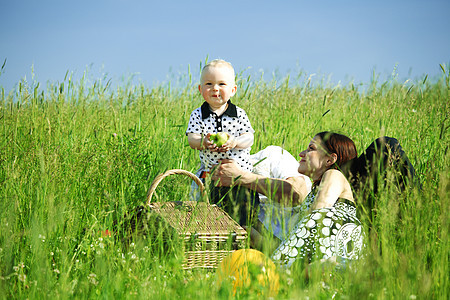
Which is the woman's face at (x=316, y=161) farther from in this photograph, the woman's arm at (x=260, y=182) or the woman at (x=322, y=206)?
the woman's arm at (x=260, y=182)

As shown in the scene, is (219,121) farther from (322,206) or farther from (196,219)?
(322,206)


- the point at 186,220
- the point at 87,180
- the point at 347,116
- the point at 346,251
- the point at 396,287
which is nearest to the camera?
the point at 396,287

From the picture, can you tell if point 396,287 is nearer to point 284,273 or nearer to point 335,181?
point 284,273

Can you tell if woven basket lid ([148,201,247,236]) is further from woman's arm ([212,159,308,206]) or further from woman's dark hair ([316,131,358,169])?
woman's dark hair ([316,131,358,169])

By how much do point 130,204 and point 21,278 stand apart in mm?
1078

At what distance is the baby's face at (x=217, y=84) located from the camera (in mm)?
3422

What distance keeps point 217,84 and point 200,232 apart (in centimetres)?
121

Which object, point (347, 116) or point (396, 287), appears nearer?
point (396, 287)

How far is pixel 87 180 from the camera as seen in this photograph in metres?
3.01

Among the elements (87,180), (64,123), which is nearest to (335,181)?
(87,180)

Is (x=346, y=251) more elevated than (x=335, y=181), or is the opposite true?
(x=335, y=181)

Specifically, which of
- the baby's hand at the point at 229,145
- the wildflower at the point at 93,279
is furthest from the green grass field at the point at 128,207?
the baby's hand at the point at 229,145

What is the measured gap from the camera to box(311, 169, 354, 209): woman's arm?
9.32ft

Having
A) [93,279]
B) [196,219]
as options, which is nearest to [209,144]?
[196,219]
